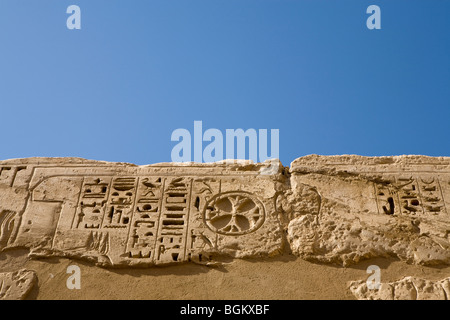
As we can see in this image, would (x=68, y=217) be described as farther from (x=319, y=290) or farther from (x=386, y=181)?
(x=386, y=181)

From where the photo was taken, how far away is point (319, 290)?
17.0 feet

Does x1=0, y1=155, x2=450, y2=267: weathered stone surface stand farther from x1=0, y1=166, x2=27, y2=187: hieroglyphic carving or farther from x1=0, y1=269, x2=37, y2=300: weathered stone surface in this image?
x1=0, y1=269, x2=37, y2=300: weathered stone surface

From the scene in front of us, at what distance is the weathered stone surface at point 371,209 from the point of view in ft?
17.8

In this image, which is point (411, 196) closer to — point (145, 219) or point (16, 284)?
point (145, 219)

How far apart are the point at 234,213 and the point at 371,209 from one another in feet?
4.11

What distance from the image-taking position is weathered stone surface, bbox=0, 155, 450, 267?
546 centimetres

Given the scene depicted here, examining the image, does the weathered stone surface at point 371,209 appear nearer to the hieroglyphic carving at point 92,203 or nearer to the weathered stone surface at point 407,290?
the weathered stone surface at point 407,290

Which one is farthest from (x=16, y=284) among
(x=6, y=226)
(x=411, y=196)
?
(x=411, y=196)

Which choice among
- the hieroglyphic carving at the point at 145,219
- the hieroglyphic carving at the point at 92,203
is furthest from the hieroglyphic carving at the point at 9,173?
the hieroglyphic carving at the point at 145,219

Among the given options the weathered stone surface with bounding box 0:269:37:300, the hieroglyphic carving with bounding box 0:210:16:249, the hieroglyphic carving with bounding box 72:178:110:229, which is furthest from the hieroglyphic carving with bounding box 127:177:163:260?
the hieroglyphic carving with bounding box 0:210:16:249

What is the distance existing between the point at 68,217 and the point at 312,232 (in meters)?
2.24
